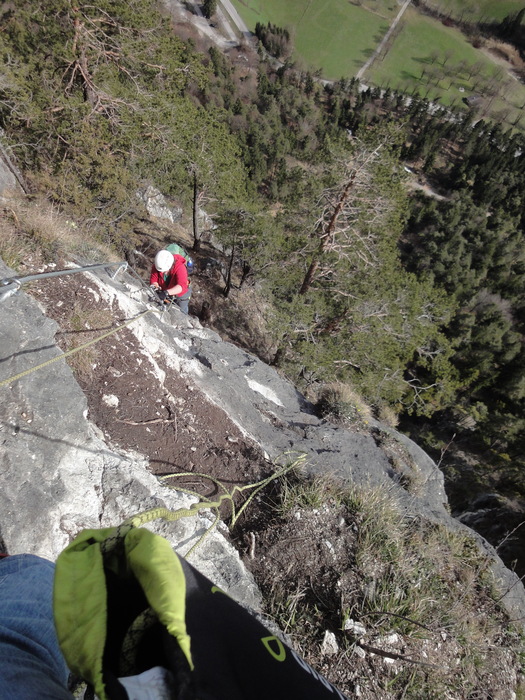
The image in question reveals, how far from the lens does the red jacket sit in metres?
6.49

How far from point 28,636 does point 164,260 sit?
219 inches

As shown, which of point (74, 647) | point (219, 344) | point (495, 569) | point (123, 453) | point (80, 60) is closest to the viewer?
point (74, 647)

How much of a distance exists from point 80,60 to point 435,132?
203ft

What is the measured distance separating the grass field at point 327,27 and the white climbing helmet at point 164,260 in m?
88.4

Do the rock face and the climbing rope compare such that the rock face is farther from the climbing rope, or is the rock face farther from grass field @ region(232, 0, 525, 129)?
grass field @ region(232, 0, 525, 129)

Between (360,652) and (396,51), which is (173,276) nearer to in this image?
(360,652)

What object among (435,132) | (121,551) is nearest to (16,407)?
(121,551)

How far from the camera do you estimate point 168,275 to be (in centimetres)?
663

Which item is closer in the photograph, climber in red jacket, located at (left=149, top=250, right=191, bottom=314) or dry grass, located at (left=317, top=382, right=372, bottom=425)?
climber in red jacket, located at (left=149, top=250, right=191, bottom=314)

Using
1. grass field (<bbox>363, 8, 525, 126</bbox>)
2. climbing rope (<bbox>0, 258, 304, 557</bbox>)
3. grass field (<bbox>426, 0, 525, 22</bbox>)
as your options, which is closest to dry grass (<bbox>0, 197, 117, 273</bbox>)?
climbing rope (<bbox>0, 258, 304, 557</bbox>)

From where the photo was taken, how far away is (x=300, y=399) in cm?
834

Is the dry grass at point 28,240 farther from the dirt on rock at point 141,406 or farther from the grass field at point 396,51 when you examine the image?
the grass field at point 396,51

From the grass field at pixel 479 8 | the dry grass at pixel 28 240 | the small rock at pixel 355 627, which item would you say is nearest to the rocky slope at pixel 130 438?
the small rock at pixel 355 627

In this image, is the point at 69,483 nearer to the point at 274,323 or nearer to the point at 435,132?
the point at 274,323
